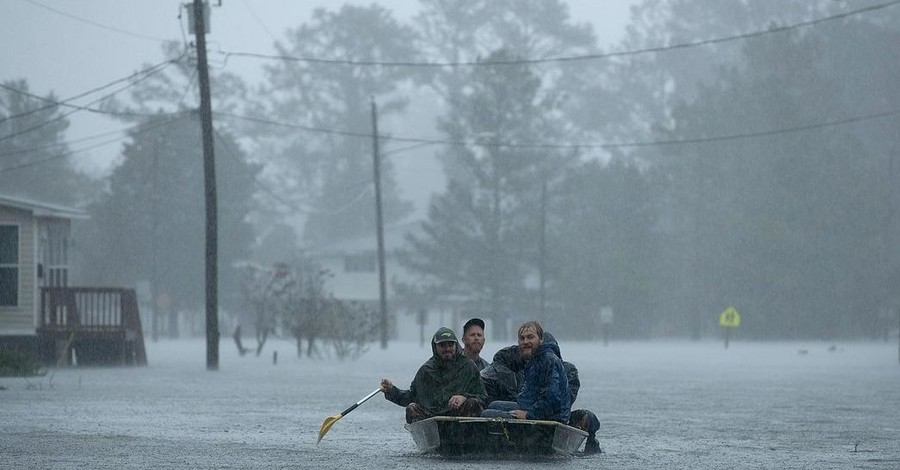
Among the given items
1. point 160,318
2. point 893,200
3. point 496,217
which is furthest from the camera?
point 160,318

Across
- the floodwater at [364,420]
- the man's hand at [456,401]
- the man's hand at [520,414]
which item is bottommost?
the floodwater at [364,420]

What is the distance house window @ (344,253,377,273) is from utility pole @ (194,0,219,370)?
57638 mm

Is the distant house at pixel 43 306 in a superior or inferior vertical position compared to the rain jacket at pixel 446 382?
superior

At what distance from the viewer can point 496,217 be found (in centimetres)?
8138

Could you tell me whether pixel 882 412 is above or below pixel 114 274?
below

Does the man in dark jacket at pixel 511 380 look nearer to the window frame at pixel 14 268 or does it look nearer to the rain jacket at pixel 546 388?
the rain jacket at pixel 546 388

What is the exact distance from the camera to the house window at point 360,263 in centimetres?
9719

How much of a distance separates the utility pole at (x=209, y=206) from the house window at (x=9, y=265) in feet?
15.2

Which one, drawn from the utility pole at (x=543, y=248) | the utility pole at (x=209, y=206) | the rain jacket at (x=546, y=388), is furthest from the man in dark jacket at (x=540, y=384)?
the utility pole at (x=543, y=248)

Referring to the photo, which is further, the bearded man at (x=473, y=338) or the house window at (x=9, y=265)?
the house window at (x=9, y=265)

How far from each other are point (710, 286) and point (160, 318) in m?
37.2

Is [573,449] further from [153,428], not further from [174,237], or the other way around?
[174,237]

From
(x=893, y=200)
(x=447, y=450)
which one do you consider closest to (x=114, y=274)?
(x=893, y=200)

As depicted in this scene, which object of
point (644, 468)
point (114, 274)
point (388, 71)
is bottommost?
point (644, 468)
